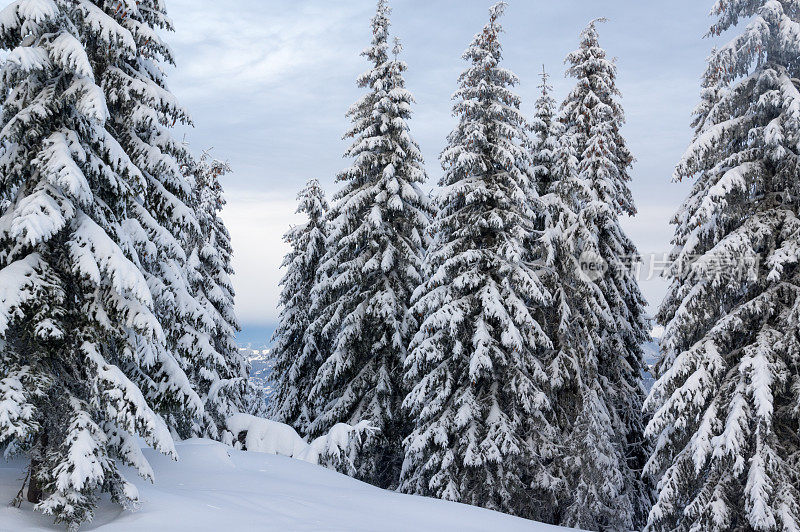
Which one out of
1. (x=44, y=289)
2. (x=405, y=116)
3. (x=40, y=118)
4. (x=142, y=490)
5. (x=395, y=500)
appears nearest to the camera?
(x=44, y=289)

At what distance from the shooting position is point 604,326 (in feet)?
65.2

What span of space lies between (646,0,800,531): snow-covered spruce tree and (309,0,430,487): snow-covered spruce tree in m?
8.88

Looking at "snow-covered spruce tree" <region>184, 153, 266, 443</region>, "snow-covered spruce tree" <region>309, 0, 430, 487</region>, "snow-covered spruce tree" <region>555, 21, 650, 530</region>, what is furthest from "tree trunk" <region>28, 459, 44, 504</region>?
"snow-covered spruce tree" <region>555, 21, 650, 530</region>

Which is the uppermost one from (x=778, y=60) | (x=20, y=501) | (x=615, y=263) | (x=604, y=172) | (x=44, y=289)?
(x=604, y=172)

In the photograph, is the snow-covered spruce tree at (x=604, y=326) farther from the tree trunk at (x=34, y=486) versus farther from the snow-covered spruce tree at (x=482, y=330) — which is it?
the tree trunk at (x=34, y=486)

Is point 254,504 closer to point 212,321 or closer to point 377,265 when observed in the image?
point 212,321

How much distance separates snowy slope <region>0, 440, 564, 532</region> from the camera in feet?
24.0

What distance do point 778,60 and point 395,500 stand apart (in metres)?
11.5

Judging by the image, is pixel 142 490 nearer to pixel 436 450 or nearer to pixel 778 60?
pixel 436 450

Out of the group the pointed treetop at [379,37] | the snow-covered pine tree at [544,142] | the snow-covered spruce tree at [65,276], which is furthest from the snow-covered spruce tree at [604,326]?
the snow-covered spruce tree at [65,276]

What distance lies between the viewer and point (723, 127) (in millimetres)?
11594

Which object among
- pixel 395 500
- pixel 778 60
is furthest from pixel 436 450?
pixel 778 60

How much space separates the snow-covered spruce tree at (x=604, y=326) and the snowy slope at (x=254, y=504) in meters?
7.87

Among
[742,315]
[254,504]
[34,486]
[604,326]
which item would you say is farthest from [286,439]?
[604,326]
